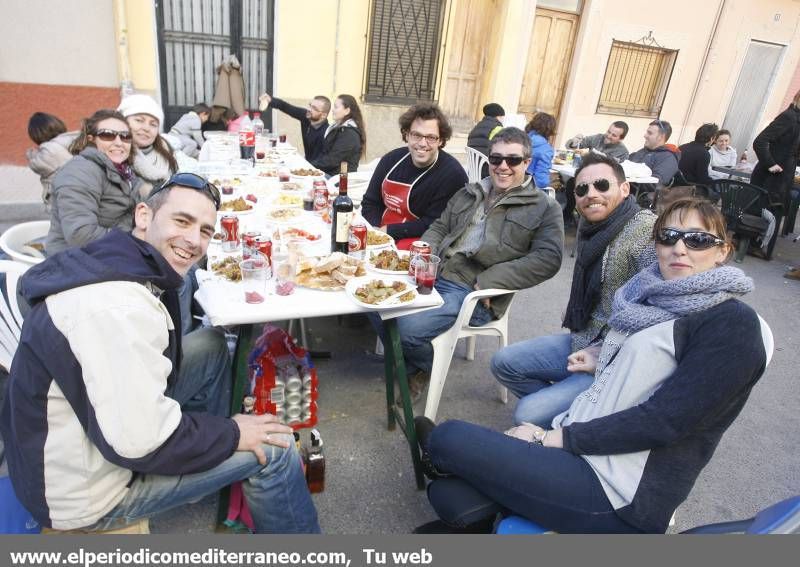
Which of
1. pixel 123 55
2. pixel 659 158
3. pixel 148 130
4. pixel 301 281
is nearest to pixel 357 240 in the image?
pixel 301 281

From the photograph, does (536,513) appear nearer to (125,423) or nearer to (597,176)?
(125,423)

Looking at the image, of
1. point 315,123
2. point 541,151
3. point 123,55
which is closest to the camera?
point 541,151

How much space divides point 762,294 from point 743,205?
128 cm

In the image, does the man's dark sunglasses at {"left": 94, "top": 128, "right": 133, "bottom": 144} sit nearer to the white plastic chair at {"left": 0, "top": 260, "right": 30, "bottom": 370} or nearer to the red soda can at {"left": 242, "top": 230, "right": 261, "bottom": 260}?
the white plastic chair at {"left": 0, "top": 260, "right": 30, "bottom": 370}

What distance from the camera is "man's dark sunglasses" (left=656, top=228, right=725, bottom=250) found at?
1.65 m

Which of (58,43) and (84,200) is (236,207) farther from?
(58,43)

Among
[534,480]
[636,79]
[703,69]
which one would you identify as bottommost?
[534,480]

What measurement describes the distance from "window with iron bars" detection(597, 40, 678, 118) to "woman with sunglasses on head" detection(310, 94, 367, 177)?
703 cm

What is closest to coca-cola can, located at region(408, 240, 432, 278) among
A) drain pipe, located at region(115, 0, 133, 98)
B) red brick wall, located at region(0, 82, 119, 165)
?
drain pipe, located at region(115, 0, 133, 98)

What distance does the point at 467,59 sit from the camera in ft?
29.8

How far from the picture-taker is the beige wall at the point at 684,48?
31.4 feet

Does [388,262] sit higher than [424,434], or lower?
higher

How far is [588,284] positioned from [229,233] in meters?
1.81

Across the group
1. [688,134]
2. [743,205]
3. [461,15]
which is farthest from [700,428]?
[688,134]
